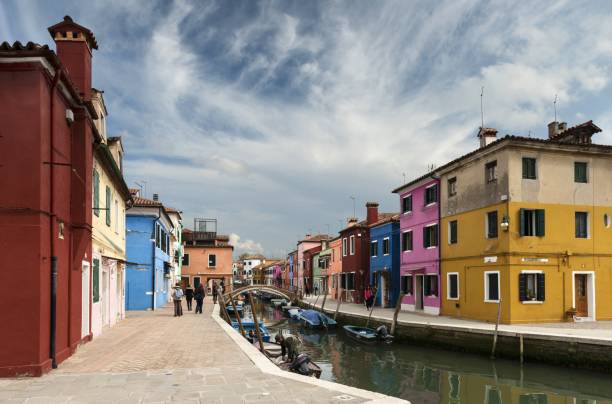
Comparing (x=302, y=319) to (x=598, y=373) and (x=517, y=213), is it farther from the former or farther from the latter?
(x=598, y=373)

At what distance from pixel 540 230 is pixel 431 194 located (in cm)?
782

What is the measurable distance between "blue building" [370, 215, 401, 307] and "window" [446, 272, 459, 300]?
801 cm

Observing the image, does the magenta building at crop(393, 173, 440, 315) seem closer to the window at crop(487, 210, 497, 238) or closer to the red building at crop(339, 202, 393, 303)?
the window at crop(487, 210, 497, 238)

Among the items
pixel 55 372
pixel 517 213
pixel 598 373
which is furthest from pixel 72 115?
pixel 517 213

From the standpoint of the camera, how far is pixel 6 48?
9.23 metres

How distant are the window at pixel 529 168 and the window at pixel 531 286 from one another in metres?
4.04

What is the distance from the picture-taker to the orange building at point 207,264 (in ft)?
193

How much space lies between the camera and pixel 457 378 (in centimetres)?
1677

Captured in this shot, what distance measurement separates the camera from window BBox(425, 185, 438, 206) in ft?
93.5

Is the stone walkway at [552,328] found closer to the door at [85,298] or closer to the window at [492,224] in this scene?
the window at [492,224]

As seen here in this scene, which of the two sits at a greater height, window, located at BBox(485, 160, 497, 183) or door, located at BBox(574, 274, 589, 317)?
window, located at BBox(485, 160, 497, 183)

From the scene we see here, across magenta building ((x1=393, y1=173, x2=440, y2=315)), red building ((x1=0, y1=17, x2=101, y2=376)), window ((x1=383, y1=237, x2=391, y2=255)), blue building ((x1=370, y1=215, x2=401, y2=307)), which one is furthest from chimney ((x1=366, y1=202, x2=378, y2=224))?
red building ((x1=0, y1=17, x2=101, y2=376))

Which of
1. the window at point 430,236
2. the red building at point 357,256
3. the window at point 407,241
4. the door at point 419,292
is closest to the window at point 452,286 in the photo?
the window at point 430,236

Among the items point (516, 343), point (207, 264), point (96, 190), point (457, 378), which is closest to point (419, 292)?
point (516, 343)
